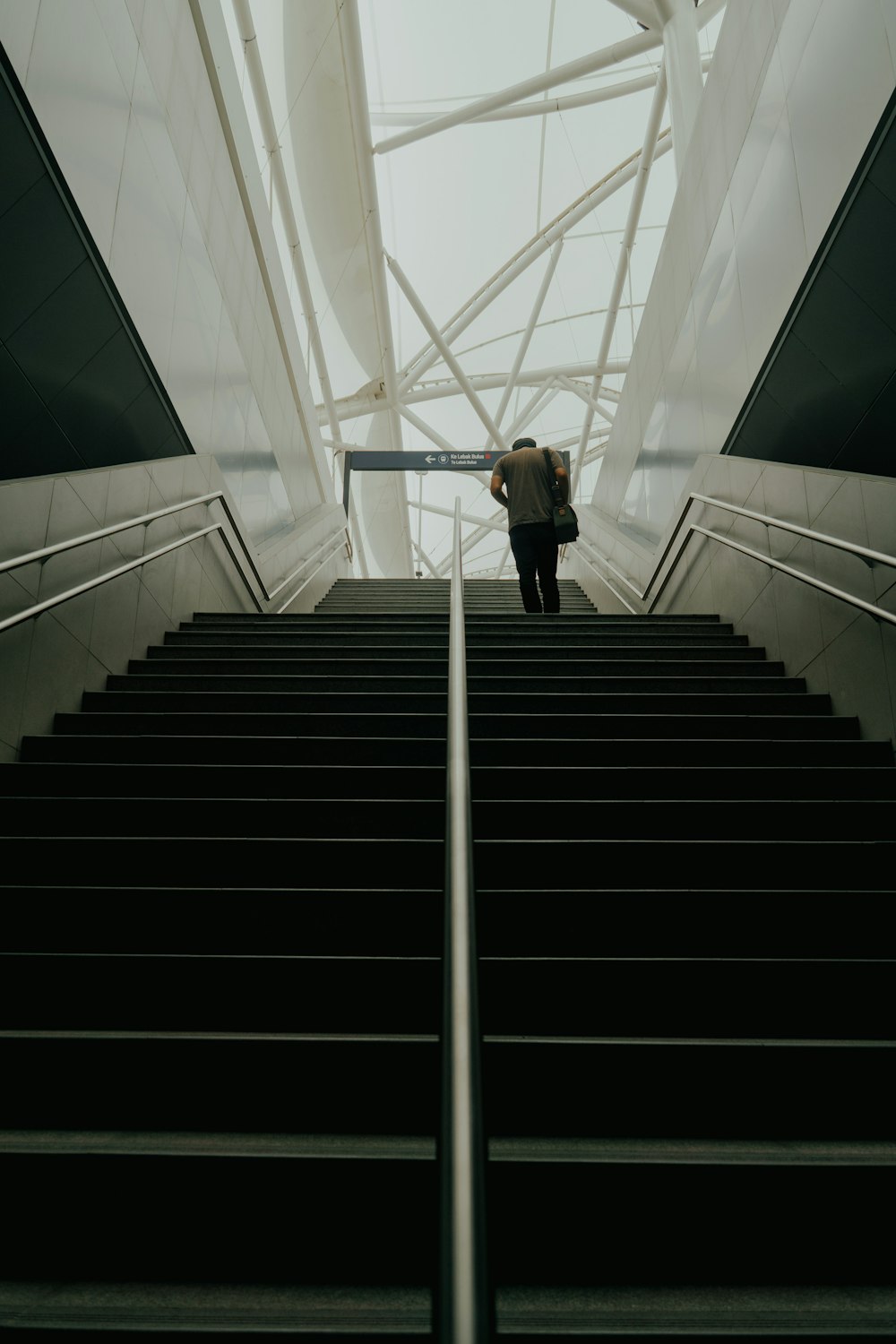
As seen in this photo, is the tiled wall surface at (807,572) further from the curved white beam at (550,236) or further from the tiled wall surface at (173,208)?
the curved white beam at (550,236)

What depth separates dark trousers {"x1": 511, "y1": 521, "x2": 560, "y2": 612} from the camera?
6551mm

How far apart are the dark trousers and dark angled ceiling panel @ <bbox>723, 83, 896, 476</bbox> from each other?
1796mm

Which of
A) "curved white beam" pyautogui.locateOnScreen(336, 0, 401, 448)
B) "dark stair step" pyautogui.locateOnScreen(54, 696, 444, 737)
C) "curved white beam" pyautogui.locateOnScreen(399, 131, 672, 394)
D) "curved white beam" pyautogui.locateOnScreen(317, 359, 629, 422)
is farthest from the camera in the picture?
"curved white beam" pyautogui.locateOnScreen(317, 359, 629, 422)

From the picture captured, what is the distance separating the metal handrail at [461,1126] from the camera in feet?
2.36

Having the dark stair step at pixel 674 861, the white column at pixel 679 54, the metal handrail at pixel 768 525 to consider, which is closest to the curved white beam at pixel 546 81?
the white column at pixel 679 54

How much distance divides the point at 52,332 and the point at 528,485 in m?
3.48

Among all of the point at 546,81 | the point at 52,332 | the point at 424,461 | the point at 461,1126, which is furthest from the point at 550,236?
the point at 461,1126

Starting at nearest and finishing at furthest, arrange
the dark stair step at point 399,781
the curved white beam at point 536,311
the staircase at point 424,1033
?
the staircase at point 424,1033 → the dark stair step at point 399,781 → the curved white beam at point 536,311

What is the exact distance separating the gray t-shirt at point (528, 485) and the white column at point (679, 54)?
4230 mm

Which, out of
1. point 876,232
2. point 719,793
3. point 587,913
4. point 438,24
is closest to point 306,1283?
point 587,913

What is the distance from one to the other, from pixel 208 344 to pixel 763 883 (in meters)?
5.92

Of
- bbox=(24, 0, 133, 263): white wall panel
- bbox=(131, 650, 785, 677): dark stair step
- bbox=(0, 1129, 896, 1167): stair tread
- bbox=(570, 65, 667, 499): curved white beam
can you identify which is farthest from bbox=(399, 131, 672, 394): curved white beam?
bbox=(0, 1129, 896, 1167): stair tread

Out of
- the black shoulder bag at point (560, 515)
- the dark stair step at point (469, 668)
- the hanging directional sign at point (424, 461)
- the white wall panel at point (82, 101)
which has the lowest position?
the dark stair step at point (469, 668)

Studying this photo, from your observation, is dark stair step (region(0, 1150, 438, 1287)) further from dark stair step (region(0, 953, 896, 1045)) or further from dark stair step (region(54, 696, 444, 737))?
dark stair step (region(54, 696, 444, 737))
